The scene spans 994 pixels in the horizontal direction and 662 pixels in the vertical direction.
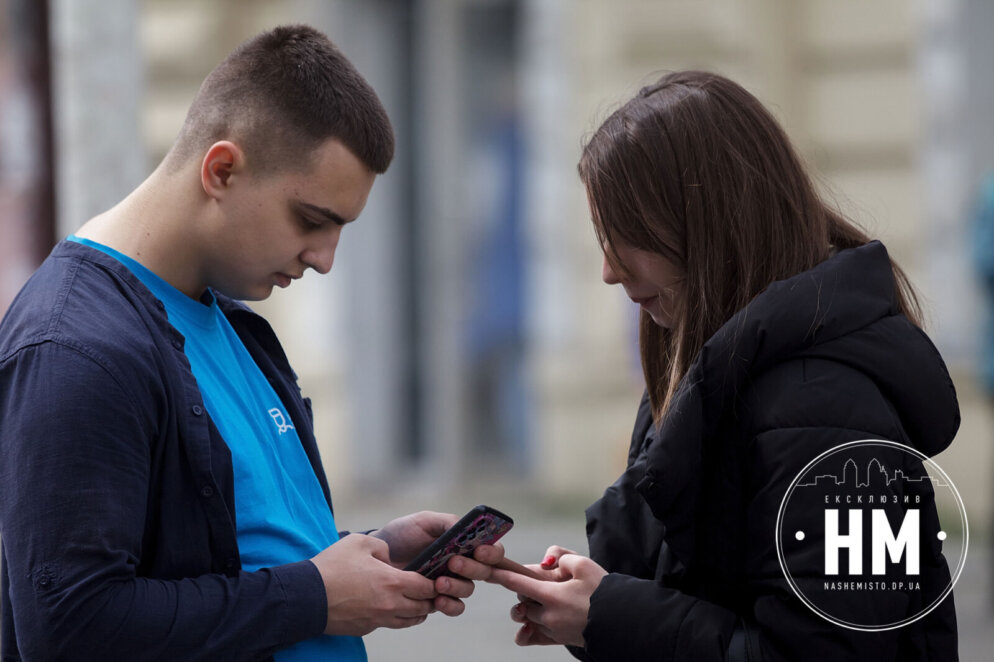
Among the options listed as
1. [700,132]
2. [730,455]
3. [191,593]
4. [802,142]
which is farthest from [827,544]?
[802,142]

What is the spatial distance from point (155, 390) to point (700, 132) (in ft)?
3.23

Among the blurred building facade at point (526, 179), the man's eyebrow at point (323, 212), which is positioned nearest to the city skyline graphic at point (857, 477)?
the man's eyebrow at point (323, 212)

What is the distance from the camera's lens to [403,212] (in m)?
8.22

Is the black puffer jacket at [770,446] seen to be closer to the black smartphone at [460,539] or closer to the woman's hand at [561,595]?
the woman's hand at [561,595]

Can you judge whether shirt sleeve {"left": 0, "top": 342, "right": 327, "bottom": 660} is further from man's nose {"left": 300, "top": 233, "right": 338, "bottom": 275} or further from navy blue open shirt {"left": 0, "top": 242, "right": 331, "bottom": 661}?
man's nose {"left": 300, "top": 233, "right": 338, "bottom": 275}

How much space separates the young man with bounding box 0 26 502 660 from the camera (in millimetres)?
1660

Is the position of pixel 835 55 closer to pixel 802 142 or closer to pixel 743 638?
pixel 802 142

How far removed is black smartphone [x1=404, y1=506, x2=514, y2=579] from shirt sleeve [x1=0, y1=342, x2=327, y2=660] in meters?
0.43

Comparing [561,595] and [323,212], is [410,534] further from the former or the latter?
[323,212]

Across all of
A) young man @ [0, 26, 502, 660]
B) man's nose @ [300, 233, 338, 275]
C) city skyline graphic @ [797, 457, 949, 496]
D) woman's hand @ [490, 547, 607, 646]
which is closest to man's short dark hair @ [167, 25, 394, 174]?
young man @ [0, 26, 502, 660]

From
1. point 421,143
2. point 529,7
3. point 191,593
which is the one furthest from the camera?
point 421,143

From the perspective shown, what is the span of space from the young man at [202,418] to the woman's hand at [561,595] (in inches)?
3.5

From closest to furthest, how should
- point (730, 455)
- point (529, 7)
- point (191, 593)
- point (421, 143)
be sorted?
point (191, 593), point (730, 455), point (529, 7), point (421, 143)

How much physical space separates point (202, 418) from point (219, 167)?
1.44 ft
